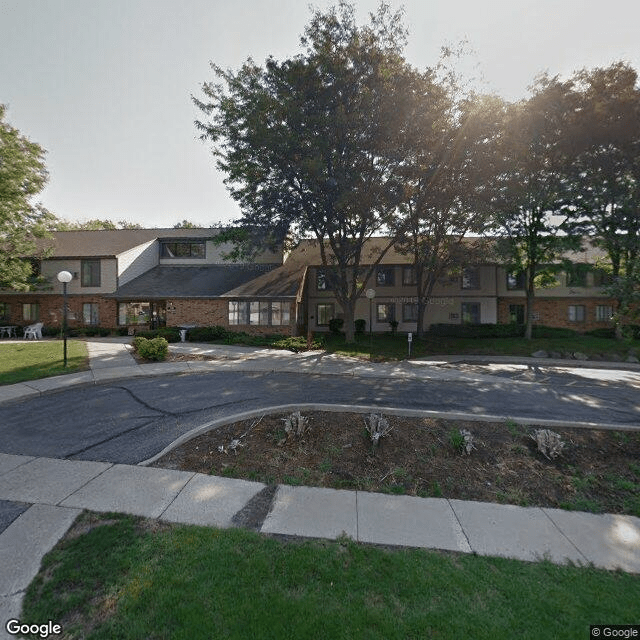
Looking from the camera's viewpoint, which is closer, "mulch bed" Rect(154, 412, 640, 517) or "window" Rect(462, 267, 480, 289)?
"mulch bed" Rect(154, 412, 640, 517)

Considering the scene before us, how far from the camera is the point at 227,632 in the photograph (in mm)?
2389

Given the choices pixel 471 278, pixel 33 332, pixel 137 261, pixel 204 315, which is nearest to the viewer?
pixel 33 332

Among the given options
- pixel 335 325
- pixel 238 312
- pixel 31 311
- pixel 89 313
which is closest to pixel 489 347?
pixel 335 325

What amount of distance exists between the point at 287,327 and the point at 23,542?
1988 cm

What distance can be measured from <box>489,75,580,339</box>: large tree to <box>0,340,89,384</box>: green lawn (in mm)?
22437

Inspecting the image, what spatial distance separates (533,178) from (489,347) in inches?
453

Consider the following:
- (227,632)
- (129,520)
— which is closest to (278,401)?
(129,520)

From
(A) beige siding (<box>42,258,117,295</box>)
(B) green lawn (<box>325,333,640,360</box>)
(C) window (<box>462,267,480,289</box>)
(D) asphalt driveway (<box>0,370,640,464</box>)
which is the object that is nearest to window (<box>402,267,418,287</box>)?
(C) window (<box>462,267,480,289</box>)

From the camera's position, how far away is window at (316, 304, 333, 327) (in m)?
30.3

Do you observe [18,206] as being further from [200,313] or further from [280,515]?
[280,515]

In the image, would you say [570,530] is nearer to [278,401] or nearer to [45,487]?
[278,401]

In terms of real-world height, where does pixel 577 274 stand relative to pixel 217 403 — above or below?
above

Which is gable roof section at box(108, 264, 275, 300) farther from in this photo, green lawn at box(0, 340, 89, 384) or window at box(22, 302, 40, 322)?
green lawn at box(0, 340, 89, 384)

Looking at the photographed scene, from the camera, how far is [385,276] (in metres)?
30.2
